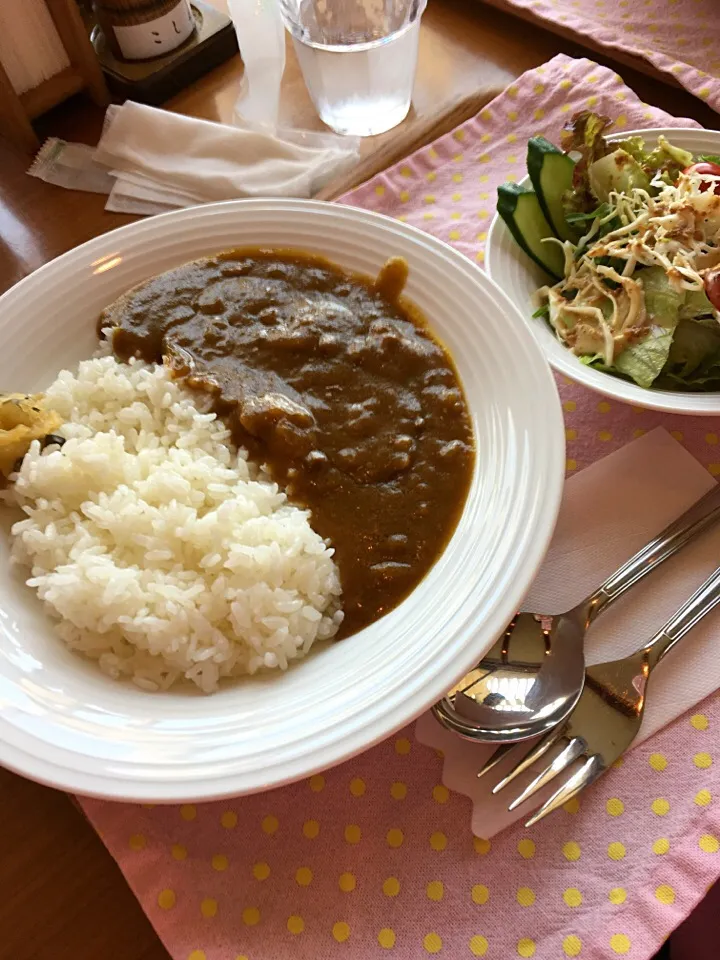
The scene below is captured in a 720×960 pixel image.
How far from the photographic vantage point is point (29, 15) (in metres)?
2.20

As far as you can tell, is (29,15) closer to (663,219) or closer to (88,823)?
(663,219)

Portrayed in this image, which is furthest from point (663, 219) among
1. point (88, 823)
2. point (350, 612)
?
point (88, 823)

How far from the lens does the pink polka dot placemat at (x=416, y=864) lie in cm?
114

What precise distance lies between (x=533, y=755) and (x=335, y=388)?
2.92 feet

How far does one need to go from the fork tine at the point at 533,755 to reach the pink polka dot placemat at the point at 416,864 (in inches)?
3.0

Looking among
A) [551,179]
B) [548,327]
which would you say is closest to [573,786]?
[548,327]

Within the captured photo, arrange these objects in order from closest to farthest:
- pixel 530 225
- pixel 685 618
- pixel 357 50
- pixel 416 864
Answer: pixel 416 864 → pixel 685 618 → pixel 530 225 → pixel 357 50

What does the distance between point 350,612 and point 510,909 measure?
57cm

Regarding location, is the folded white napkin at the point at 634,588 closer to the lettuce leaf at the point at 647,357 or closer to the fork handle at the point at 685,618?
the fork handle at the point at 685,618

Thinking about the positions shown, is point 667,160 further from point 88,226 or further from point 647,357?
point 88,226

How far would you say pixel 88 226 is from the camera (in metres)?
2.23

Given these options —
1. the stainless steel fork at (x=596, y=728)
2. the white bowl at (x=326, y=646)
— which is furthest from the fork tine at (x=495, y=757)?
the white bowl at (x=326, y=646)

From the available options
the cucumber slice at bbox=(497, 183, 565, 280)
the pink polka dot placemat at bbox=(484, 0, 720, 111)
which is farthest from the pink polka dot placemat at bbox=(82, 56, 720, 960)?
the pink polka dot placemat at bbox=(484, 0, 720, 111)

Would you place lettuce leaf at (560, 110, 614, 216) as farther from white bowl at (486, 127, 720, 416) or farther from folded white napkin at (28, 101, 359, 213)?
folded white napkin at (28, 101, 359, 213)
